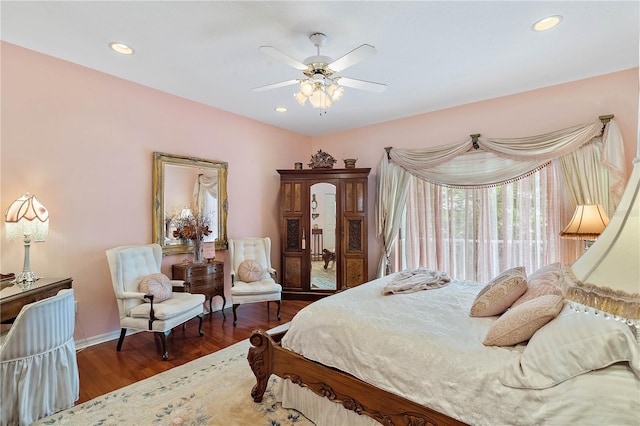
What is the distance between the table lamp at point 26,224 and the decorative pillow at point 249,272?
6.57ft

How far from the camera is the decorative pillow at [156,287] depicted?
2992 mm

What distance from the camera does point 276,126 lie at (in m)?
5.12

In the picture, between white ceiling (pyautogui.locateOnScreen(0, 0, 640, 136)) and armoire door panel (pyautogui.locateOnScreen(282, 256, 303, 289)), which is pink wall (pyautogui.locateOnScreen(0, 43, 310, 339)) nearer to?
white ceiling (pyautogui.locateOnScreen(0, 0, 640, 136))

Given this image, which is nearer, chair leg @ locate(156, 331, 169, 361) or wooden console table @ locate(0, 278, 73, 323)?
wooden console table @ locate(0, 278, 73, 323)

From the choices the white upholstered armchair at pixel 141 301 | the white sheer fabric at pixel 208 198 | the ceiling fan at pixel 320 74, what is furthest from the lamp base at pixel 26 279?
the ceiling fan at pixel 320 74

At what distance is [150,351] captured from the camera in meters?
2.99

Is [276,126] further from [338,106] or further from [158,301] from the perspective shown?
[158,301]

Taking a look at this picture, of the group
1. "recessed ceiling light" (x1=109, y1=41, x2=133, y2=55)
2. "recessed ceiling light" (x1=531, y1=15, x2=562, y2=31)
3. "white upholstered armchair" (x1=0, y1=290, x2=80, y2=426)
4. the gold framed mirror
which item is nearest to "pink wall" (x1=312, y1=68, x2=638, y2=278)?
"recessed ceiling light" (x1=531, y1=15, x2=562, y2=31)

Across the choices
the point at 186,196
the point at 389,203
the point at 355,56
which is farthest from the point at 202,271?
the point at 355,56

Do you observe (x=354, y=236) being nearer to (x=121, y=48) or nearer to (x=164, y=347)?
(x=164, y=347)

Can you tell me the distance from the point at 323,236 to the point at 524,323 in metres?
3.42

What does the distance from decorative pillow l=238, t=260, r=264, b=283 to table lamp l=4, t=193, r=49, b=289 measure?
6.57ft

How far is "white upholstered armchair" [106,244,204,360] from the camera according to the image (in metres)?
2.85

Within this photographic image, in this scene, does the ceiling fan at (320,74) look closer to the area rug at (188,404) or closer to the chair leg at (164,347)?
the area rug at (188,404)
